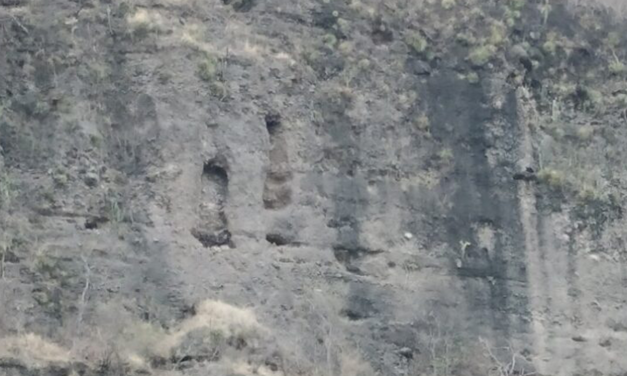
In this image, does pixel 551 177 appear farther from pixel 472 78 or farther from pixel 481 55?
pixel 481 55

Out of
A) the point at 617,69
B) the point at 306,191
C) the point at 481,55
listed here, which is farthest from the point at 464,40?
the point at 306,191

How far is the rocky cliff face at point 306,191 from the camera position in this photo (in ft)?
63.7

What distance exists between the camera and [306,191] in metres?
21.1

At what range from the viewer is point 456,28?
2341 cm

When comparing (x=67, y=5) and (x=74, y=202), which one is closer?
(x=74, y=202)

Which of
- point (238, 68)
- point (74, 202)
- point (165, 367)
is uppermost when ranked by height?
point (238, 68)

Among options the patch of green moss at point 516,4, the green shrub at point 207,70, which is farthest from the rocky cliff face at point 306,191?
the patch of green moss at point 516,4

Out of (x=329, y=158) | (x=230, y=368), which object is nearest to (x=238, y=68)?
(x=329, y=158)

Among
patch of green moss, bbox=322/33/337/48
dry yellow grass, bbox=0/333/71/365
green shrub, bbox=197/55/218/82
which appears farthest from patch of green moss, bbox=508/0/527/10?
dry yellow grass, bbox=0/333/71/365

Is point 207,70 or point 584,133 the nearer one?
point 207,70

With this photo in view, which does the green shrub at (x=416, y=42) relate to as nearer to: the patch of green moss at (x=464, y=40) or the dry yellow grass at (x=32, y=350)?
the patch of green moss at (x=464, y=40)

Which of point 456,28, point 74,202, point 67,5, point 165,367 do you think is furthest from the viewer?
point 456,28

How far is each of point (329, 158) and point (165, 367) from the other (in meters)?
4.35

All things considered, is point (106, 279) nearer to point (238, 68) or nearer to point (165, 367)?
point (165, 367)
